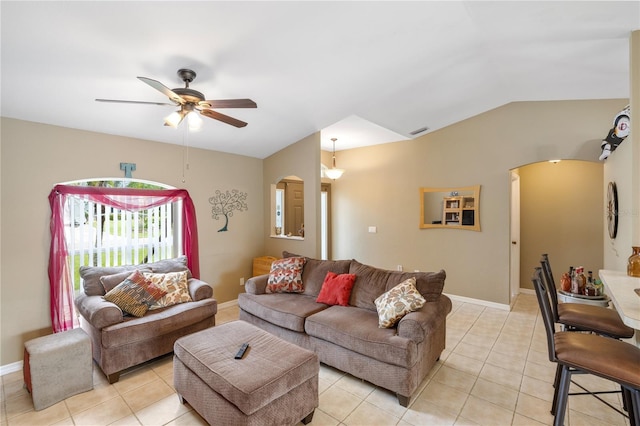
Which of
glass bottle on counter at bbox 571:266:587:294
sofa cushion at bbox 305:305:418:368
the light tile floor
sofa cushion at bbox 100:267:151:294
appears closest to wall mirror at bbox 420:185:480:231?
glass bottle on counter at bbox 571:266:587:294

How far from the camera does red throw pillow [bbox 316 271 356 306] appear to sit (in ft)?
10.2

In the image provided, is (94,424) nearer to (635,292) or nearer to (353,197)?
(635,292)

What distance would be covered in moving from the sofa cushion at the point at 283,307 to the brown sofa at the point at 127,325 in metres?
0.43

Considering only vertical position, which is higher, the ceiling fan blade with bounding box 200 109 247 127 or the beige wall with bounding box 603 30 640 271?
the ceiling fan blade with bounding box 200 109 247 127

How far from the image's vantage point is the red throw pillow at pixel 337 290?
122 inches

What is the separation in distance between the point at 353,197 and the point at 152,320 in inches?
164

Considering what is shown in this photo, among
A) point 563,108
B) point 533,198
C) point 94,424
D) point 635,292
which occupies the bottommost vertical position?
point 94,424

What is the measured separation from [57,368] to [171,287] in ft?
3.59

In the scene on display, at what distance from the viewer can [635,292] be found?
174cm

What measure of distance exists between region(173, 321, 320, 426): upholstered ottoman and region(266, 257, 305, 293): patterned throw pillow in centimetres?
120

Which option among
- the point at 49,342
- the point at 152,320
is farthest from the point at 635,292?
the point at 49,342

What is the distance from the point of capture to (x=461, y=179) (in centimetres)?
468

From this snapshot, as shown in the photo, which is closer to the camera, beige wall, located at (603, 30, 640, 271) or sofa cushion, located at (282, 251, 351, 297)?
beige wall, located at (603, 30, 640, 271)

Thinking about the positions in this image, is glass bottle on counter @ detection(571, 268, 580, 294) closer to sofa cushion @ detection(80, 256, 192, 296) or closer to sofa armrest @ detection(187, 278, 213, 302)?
sofa armrest @ detection(187, 278, 213, 302)
